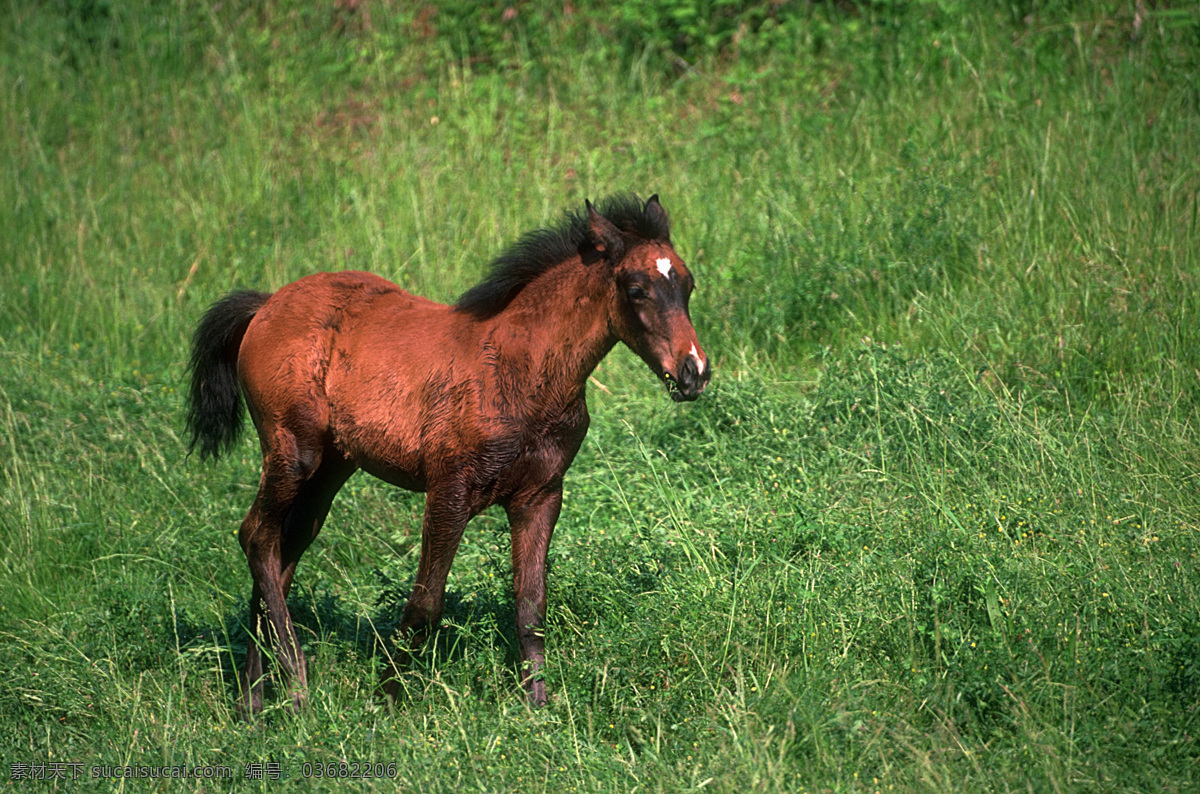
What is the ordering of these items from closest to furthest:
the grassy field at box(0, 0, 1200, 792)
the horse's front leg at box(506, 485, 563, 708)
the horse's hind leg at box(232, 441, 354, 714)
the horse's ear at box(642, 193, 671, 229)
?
the grassy field at box(0, 0, 1200, 792) → the horse's ear at box(642, 193, 671, 229) → the horse's front leg at box(506, 485, 563, 708) → the horse's hind leg at box(232, 441, 354, 714)

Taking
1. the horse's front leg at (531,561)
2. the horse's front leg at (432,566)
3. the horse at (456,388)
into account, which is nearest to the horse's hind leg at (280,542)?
the horse at (456,388)

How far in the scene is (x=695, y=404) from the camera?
268 inches

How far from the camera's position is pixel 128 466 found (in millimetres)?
6938

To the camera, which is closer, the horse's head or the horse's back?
the horse's head

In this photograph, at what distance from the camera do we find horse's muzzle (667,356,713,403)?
417 cm

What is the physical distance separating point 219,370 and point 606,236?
90.9 inches

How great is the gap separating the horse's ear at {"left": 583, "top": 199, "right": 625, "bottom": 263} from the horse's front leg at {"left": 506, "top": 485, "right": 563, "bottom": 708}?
40.5 inches

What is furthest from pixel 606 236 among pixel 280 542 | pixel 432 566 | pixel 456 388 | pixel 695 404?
pixel 695 404

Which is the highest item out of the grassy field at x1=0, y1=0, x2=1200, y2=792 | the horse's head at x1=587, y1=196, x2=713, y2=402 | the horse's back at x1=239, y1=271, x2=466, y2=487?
the horse's head at x1=587, y1=196, x2=713, y2=402

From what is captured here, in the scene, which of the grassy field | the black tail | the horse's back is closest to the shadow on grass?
the grassy field

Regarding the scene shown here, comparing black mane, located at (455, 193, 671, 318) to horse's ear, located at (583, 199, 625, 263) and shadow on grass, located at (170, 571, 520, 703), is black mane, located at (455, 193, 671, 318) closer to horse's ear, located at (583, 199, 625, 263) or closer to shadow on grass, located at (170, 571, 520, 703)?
horse's ear, located at (583, 199, 625, 263)

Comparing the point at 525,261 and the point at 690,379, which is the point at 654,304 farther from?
the point at 525,261

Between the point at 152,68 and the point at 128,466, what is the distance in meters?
6.53

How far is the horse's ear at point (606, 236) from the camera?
14.7ft
